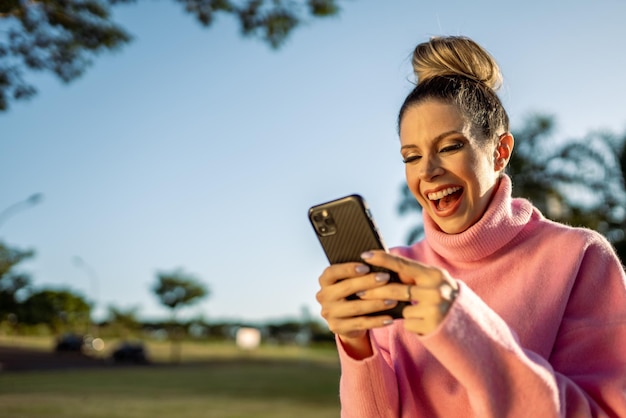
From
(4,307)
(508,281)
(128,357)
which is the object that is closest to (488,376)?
(508,281)

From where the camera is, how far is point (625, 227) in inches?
753

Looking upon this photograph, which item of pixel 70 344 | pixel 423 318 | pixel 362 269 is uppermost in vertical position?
pixel 70 344

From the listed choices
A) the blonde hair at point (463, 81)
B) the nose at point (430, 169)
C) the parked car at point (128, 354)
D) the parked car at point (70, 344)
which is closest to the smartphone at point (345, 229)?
the nose at point (430, 169)

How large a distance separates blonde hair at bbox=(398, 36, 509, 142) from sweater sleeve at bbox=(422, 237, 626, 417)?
0.39m

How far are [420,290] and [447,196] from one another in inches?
17.7

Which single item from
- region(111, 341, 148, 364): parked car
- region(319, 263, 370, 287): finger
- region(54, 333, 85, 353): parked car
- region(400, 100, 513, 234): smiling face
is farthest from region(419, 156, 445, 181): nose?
region(54, 333, 85, 353): parked car

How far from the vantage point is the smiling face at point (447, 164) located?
155 cm

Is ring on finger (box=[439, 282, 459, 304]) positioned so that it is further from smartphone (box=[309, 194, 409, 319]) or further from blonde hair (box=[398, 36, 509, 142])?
blonde hair (box=[398, 36, 509, 142])

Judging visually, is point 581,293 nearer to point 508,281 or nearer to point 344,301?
point 508,281

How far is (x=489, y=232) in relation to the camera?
1.59m

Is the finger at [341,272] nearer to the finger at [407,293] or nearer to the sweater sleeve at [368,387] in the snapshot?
the finger at [407,293]

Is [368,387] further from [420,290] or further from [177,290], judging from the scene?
[177,290]

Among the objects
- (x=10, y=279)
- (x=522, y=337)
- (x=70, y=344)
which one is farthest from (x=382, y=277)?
(x=70, y=344)

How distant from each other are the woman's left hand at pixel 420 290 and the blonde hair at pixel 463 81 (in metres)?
0.53
